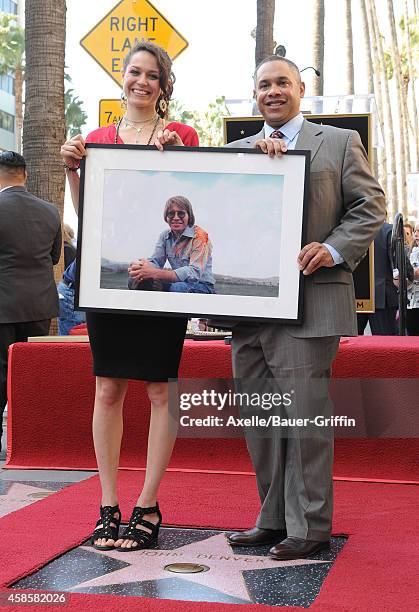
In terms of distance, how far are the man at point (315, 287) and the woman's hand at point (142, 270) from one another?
542 mm

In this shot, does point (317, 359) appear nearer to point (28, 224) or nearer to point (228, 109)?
point (28, 224)

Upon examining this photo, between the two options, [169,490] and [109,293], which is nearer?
[109,293]

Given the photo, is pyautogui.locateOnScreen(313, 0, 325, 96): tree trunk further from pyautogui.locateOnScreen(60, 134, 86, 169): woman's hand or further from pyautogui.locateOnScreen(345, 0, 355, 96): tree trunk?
pyautogui.locateOnScreen(60, 134, 86, 169): woman's hand

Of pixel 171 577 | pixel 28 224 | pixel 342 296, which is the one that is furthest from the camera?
pixel 28 224

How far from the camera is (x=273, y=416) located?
15.4ft

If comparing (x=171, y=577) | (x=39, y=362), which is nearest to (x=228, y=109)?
(x=39, y=362)

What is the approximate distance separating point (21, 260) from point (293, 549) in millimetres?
3952

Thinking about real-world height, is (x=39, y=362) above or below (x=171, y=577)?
above

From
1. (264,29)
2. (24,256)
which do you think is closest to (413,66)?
(264,29)

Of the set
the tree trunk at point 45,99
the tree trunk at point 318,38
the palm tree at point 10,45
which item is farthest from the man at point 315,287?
the palm tree at point 10,45

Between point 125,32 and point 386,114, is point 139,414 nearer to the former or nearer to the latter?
point 125,32

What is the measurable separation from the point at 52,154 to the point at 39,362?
12.2 feet

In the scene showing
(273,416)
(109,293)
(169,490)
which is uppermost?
(109,293)

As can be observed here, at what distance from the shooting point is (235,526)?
5.16 meters
